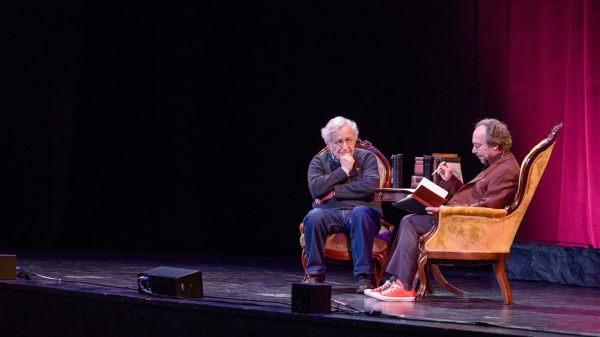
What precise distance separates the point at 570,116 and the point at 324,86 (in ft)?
7.38

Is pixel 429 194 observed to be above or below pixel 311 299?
above

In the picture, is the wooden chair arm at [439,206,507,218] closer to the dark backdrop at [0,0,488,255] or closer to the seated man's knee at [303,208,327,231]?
the seated man's knee at [303,208,327,231]

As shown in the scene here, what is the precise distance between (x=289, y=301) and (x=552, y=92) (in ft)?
10.6

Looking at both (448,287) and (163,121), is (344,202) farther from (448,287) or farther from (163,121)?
(163,121)

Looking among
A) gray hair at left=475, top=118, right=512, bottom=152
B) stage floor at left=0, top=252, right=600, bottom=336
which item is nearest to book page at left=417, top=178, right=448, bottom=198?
gray hair at left=475, top=118, right=512, bottom=152

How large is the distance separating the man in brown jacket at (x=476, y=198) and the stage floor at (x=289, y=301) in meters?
0.14

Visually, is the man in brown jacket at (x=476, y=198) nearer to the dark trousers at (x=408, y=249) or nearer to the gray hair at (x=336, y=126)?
the dark trousers at (x=408, y=249)

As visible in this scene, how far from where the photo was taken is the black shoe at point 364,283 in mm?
4214

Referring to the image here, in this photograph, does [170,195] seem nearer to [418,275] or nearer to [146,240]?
[146,240]

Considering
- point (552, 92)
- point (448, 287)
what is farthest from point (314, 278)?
point (552, 92)

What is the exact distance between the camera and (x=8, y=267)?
4324mm

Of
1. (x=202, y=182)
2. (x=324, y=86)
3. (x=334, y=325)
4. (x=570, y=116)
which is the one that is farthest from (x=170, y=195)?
(x=334, y=325)

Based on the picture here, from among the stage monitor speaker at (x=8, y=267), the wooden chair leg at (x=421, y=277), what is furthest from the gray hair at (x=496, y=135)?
the stage monitor speaker at (x=8, y=267)

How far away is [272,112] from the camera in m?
7.49
